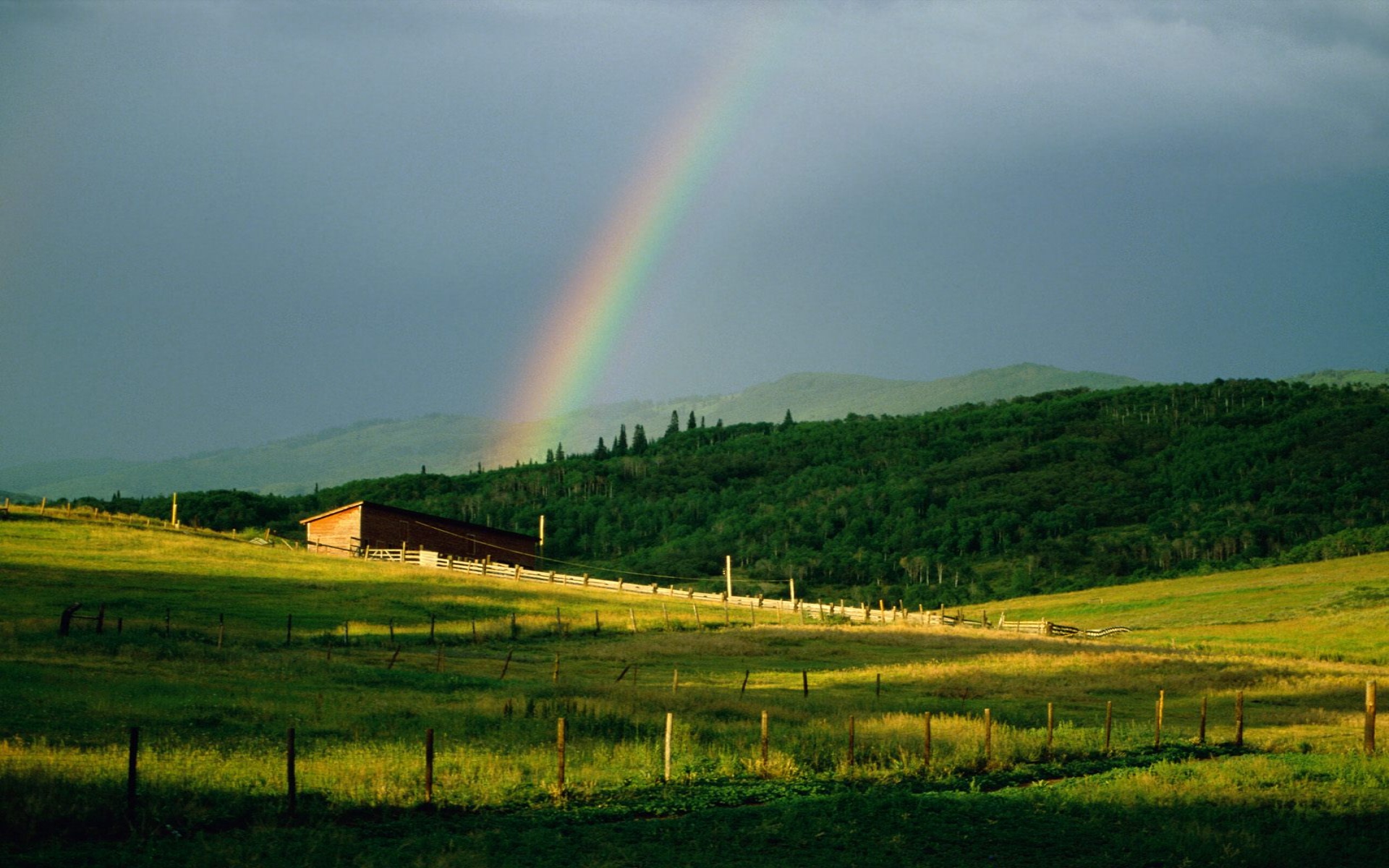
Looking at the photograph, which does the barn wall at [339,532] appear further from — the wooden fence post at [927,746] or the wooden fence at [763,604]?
the wooden fence post at [927,746]

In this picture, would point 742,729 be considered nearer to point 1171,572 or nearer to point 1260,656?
point 1260,656

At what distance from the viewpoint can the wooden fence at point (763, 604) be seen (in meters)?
80.8

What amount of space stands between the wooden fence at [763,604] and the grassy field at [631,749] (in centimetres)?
2289

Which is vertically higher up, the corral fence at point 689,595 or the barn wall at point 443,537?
the barn wall at point 443,537

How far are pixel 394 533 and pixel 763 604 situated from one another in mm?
30947

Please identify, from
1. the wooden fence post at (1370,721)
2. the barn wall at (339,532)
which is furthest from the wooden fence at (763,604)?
the wooden fence post at (1370,721)

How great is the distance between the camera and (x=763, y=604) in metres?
84.2

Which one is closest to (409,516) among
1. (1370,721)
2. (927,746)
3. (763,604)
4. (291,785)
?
(763,604)

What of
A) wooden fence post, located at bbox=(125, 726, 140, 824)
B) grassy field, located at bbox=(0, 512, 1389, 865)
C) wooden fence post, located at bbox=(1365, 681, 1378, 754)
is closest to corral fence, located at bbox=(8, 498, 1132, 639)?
grassy field, located at bbox=(0, 512, 1389, 865)

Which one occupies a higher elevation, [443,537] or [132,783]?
[443,537]

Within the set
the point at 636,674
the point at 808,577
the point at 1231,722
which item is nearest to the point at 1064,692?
the point at 1231,722

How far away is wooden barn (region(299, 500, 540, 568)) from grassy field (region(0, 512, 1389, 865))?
37.0 meters

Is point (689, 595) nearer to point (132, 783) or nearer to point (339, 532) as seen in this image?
point (339, 532)

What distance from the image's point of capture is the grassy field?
19531 mm
